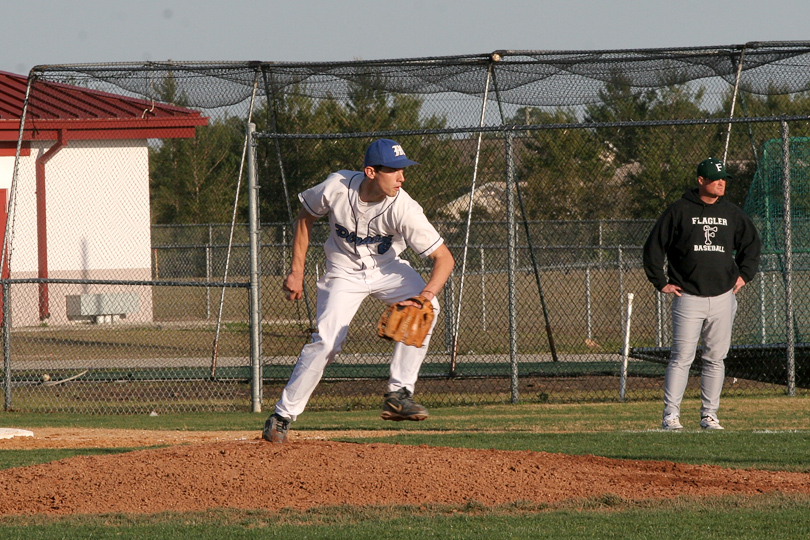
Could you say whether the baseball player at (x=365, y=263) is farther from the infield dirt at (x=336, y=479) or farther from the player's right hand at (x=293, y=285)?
the infield dirt at (x=336, y=479)

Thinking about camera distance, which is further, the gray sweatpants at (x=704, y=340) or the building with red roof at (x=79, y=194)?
the building with red roof at (x=79, y=194)

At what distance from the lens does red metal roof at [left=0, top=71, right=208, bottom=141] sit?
16.6 metres

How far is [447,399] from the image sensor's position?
10734mm

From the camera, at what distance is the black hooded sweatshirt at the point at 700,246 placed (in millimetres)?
7637

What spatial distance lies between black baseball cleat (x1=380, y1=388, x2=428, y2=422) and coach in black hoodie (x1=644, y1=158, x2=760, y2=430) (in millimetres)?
2447

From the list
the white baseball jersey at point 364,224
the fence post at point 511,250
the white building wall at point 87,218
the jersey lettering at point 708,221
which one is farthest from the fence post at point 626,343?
the white building wall at point 87,218

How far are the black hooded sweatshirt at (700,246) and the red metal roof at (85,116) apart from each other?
10271mm

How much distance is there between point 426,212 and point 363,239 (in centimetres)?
918

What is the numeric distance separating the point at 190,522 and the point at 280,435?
→ 1.50 metres

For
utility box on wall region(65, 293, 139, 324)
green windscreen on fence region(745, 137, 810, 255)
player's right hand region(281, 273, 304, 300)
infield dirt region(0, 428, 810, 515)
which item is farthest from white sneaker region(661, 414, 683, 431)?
utility box on wall region(65, 293, 139, 324)

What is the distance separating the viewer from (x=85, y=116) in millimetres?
17297

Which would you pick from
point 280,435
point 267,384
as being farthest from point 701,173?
point 267,384

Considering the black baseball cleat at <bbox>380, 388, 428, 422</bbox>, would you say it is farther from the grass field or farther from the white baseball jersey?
the grass field

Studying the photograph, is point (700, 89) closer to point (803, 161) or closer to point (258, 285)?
point (803, 161)
